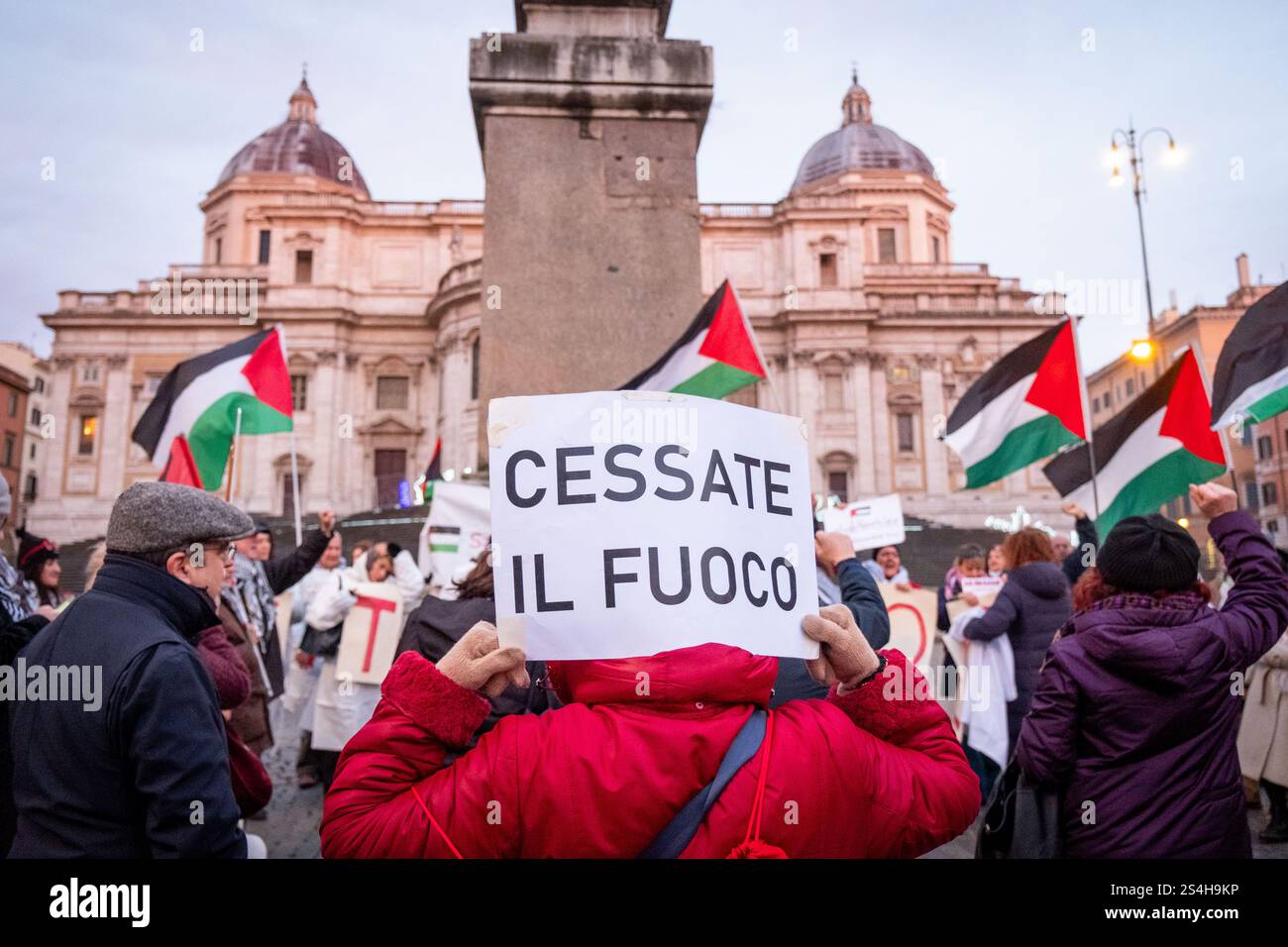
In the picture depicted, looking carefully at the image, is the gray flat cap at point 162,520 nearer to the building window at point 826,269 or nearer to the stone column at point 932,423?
the stone column at point 932,423

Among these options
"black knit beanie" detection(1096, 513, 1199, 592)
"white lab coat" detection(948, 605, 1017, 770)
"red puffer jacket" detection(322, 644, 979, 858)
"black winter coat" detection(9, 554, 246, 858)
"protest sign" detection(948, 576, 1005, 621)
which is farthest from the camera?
"protest sign" detection(948, 576, 1005, 621)

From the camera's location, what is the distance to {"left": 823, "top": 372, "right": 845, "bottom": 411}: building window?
45719mm

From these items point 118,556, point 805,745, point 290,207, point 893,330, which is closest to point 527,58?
point 118,556

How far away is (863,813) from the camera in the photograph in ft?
5.35

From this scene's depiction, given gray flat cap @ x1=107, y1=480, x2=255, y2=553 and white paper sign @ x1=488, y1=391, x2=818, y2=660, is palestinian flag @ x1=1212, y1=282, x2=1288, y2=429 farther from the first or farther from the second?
gray flat cap @ x1=107, y1=480, x2=255, y2=553

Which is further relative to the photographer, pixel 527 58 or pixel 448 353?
pixel 448 353

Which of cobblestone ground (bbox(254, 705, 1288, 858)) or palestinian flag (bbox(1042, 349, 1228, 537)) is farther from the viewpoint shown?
palestinian flag (bbox(1042, 349, 1228, 537))

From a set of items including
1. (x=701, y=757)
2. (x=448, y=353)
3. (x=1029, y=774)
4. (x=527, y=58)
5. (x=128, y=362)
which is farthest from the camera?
(x=128, y=362)

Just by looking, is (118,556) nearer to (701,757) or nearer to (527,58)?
(701,757)

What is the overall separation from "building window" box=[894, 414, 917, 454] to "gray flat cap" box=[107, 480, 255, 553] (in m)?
45.0

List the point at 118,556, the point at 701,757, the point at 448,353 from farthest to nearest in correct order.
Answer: the point at 448,353
the point at 118,556
the point at 701,757

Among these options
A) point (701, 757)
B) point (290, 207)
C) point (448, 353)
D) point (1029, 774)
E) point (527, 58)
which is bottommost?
point (1029, 774)

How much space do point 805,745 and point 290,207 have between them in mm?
52330

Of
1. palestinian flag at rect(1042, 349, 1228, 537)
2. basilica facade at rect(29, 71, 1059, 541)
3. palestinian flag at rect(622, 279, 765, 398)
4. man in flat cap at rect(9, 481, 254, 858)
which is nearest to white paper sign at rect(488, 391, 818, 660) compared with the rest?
man in flat cap at rect(9, 481, 254, 858)
